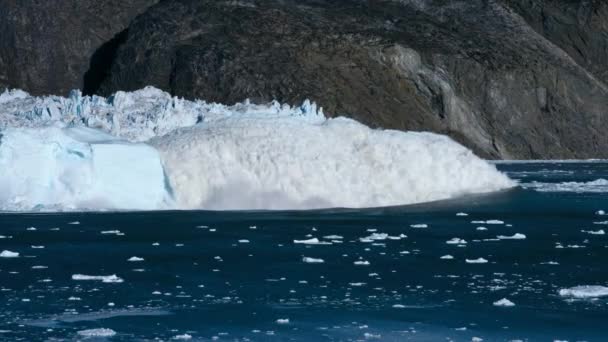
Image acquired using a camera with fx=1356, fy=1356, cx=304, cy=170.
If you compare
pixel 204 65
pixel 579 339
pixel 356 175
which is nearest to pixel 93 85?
pixel 204 65

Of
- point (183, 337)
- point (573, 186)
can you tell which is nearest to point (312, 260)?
point (183, 337)

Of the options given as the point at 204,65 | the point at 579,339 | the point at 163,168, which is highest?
the point at 204,65

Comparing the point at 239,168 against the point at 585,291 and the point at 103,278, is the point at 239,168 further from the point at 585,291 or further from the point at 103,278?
the point at 585,291

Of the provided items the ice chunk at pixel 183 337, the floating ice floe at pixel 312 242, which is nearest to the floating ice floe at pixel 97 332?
the ice chunk at pixel 183 337

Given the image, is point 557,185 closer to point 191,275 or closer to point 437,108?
point 191,275

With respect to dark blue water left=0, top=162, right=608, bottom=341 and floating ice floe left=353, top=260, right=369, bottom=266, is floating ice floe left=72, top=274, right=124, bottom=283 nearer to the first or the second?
dark blue water left=0, top=162, right=608, bottom=341

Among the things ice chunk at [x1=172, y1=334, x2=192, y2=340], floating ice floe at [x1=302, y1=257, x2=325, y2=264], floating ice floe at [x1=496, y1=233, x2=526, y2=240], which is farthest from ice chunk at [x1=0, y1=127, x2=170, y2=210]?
ice chunk at [x1=172, y1=334, x2=192, y2=340]

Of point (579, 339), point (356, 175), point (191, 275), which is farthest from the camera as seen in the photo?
point (356, 175)

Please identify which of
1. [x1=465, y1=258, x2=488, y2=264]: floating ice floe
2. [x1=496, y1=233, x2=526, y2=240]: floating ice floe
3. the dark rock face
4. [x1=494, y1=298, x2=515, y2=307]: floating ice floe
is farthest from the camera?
the dark rock face
